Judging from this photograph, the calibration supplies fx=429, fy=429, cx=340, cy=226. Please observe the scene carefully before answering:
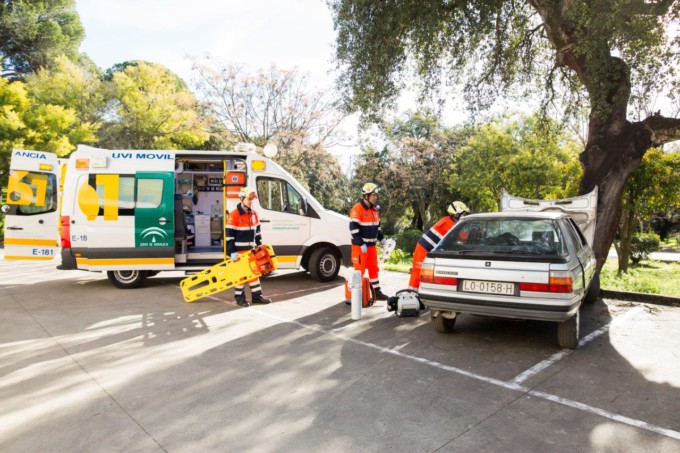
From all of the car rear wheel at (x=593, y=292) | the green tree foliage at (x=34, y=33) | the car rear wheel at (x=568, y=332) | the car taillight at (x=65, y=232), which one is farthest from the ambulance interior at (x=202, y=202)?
the green tree foliage at (x=34, y=33)

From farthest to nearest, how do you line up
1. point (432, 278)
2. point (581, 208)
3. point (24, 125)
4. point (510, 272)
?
point (24, 125) → point (581, 208) → point (432, 278) → point (510, 272)

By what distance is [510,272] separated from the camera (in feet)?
14.8

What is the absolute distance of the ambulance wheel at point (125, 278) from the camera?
8.30m

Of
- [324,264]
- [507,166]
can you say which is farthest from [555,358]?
[507,166]

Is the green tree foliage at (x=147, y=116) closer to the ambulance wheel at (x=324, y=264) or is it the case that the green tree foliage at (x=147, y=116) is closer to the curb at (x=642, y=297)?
the ambulance wheel at (x=324, y=264)

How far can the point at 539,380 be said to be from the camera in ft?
13.0

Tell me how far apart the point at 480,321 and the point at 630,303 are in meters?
3.03

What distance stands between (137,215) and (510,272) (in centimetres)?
665

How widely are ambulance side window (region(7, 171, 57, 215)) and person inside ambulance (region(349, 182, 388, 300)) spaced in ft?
20.4

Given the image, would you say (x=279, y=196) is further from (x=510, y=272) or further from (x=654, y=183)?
(x=654, y=183)

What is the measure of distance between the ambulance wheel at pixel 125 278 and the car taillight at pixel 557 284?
282 inches

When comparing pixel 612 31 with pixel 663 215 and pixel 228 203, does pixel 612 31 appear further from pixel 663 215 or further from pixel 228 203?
pixel 663 215

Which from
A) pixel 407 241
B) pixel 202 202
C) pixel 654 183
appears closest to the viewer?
pixel 202 202

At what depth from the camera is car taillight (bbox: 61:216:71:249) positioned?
7.91 meters
